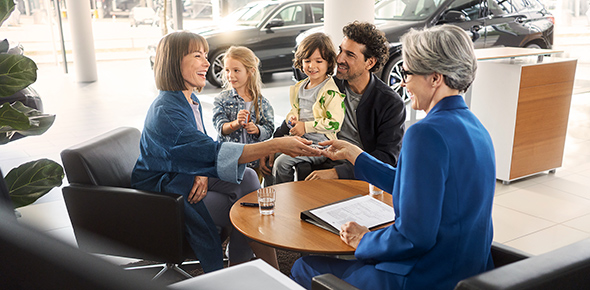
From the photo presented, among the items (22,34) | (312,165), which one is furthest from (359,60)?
(22,34)

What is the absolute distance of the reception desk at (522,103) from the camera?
398 centimetres

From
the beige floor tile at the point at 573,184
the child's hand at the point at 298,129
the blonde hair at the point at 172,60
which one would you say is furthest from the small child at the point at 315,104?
the beige floor tile at the point at 573,184

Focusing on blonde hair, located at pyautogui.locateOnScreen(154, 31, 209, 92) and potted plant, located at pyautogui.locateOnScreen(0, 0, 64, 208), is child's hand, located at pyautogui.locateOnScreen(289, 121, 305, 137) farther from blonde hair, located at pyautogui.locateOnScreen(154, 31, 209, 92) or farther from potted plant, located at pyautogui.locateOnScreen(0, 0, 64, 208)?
potted plant, located at pyautogui.locateOnScreen(0, 0, 64, 208)

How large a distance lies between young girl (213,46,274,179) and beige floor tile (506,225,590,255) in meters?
1.65

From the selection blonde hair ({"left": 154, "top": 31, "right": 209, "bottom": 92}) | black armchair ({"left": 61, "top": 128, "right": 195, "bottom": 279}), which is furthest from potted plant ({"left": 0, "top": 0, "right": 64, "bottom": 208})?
blonde hair ({"left": 154, "top": 31, "right": 209, "bottom": 92})

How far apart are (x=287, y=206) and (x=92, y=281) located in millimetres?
1949

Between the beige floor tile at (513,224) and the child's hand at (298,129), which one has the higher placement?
the child's hand at (298,129)

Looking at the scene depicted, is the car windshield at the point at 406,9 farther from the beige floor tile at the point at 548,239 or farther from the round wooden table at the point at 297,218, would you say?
the round wooden table at the point at 297,218

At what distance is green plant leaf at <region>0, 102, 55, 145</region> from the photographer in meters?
1.86

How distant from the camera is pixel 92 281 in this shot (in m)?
0.17

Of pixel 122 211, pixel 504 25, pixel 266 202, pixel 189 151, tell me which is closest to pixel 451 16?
pixel 504 25

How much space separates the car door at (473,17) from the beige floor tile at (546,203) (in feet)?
10.9

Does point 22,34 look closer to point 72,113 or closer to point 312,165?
point 72,113

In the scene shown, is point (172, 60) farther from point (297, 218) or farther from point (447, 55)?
point (447, 55)
